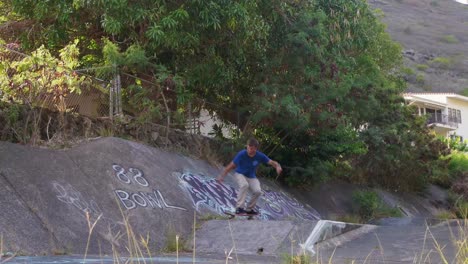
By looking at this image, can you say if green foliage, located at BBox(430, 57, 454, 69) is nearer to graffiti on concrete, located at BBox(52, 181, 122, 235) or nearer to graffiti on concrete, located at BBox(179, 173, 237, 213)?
graffiti on concrete, located at BBox(179, 173, 237, 213)

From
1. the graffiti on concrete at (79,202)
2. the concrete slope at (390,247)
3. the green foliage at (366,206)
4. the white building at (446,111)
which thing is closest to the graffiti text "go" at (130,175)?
the graffiti on concrete at (79,202)

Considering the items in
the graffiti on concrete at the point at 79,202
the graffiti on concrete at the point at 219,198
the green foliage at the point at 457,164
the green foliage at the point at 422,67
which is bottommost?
the green foliage at the point at 422,67

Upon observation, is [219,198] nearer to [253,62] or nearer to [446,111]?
[253,62]

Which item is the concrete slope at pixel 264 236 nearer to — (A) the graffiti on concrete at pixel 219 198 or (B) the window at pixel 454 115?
(A) the graffiti on concrete at pixel 219 198

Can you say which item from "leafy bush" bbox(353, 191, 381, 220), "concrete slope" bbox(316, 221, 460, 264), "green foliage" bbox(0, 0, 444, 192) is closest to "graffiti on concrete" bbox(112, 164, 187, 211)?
"green foliage" bbox(0, 0, 444, 192)

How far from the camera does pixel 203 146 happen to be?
19.4m

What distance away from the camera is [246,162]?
12992mm

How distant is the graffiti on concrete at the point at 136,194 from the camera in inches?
495

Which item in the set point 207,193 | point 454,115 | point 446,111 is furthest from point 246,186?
point 454,115

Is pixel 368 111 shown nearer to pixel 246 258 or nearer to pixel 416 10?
pixel 246 258

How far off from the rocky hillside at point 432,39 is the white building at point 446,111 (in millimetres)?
5346

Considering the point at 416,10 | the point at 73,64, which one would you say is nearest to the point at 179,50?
the point at 73,64

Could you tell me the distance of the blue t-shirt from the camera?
12.9 meters

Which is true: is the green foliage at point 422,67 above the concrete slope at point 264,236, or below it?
below
